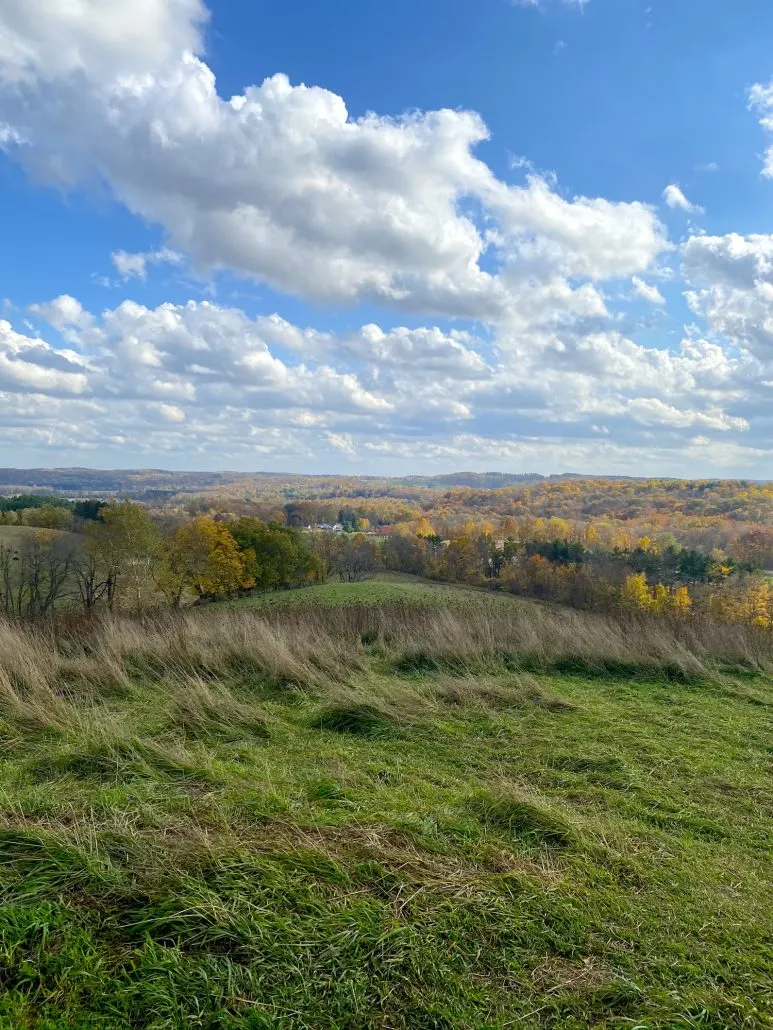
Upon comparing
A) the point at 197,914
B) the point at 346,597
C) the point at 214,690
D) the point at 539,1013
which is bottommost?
the point at 346,597

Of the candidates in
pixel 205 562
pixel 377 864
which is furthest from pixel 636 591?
pixel 377 864

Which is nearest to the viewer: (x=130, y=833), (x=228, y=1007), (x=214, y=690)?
(x=228, y=1007)

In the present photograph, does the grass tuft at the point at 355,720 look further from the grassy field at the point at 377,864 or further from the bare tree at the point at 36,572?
the bare tree at the point at 36,572

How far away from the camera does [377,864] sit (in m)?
2.65

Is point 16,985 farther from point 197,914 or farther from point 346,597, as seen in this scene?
point 346,597

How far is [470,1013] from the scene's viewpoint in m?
2.00

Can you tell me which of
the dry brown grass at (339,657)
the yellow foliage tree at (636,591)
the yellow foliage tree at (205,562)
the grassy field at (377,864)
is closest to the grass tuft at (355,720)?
the grassy field at (377,864)

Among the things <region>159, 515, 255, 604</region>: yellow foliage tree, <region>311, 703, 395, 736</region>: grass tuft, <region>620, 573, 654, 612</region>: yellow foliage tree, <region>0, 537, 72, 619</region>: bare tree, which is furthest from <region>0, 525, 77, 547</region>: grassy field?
<region>620, 573, 654, 612</region>: yellow foliage tree

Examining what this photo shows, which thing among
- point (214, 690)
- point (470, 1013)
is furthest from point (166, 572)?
point (470, 1013)

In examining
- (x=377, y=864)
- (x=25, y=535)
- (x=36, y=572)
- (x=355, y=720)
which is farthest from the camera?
(x=25, y=535)

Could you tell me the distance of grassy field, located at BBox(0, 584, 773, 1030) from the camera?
2.04 metres

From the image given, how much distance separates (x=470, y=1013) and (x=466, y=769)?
2687 mm

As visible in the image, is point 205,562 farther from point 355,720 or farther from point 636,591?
point 355,720

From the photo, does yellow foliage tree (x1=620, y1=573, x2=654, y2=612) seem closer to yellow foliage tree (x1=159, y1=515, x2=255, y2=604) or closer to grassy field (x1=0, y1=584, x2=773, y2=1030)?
yellow foliage tree (x1=159, y1=515, x2=255, y2=604)
